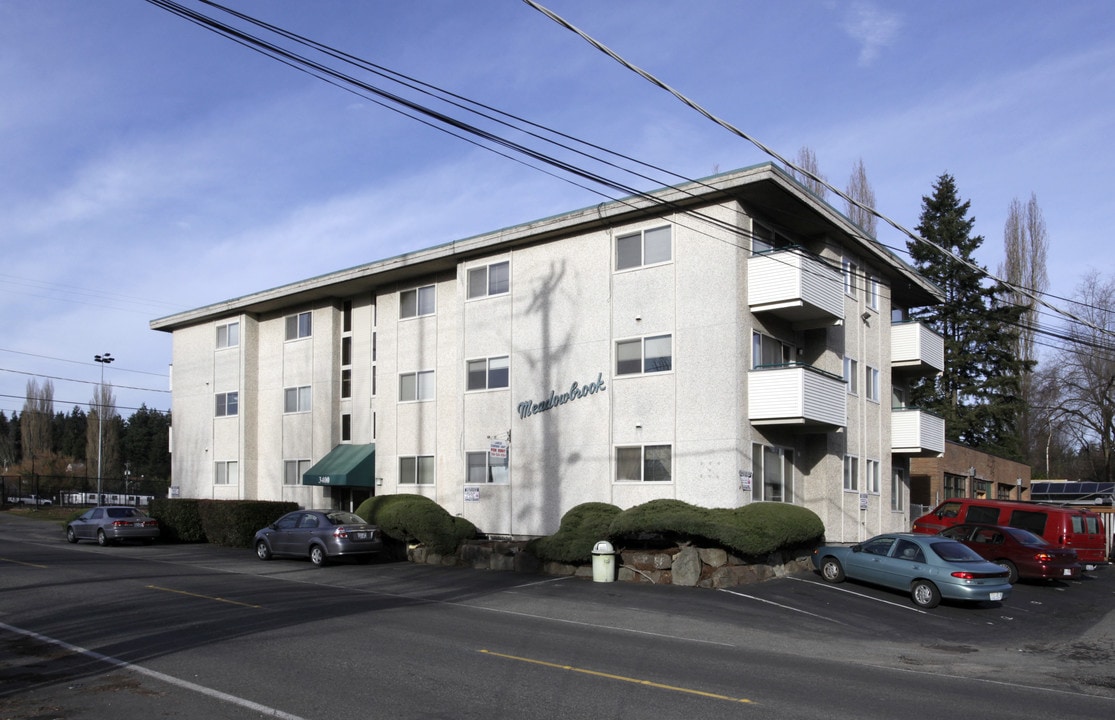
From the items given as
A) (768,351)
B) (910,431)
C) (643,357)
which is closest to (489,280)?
(643,357)

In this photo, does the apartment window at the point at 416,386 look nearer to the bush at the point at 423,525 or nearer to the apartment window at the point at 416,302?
the apartment window at the point at 416,302

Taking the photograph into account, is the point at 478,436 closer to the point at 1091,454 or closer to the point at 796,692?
the point at 796,692

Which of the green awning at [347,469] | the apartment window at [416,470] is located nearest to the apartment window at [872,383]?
the apartment window at [416,470]

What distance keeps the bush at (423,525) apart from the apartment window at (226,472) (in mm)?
13416

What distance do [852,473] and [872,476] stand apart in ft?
6.92

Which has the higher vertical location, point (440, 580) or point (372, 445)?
point (372, 445)

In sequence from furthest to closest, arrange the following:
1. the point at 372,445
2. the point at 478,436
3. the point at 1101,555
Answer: the point at 372,445
the point at 478,436
the point at 1101,555

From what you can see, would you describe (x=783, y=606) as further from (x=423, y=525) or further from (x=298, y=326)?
(x=298, y=326)

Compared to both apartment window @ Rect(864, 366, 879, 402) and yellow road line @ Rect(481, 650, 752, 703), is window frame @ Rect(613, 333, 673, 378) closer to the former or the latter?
apartment window @ Rect(864, 366, 879, 402)

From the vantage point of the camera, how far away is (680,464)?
2423 cm

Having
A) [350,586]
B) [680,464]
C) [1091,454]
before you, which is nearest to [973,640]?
[680,464]

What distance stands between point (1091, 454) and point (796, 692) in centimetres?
6961

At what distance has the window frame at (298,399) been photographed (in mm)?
36156

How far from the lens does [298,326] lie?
122 ft
